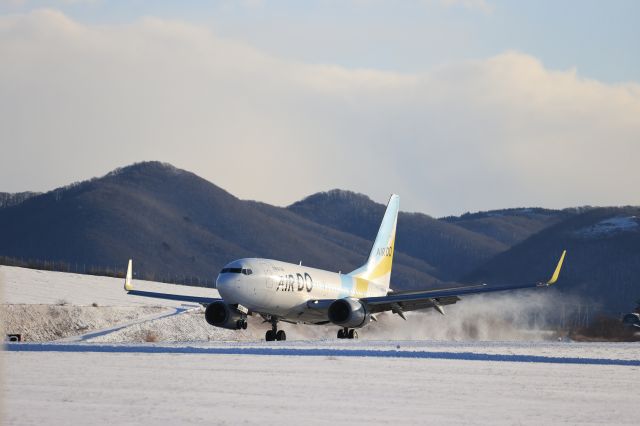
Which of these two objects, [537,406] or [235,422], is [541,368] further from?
[235,422]

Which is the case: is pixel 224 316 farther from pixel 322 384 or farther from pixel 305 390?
pixel 305 390

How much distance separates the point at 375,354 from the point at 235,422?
15.6 m

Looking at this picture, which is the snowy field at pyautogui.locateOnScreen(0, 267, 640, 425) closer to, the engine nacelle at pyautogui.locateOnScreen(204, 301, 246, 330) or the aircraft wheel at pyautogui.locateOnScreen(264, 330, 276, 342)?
the aircraft wheel at pyautogui.locateOnScreen(264, 330, 276, 342)

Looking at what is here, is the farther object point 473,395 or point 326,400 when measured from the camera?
point 473,395

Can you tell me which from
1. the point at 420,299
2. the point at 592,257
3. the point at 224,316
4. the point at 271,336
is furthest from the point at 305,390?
the point at 592,257

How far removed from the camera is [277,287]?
49.7 meters

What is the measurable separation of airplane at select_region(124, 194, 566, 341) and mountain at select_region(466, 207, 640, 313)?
6299cm

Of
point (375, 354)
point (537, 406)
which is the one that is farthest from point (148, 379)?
point (375, 354)

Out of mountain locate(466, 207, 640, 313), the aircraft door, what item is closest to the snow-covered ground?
the aircraft door

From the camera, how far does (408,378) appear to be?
80.9ft

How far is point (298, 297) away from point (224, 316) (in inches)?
162

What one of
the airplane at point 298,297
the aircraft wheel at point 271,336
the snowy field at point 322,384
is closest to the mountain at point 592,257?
the airplane at point 298,297

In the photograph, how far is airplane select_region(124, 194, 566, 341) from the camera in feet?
159

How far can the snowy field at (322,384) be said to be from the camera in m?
18.1
